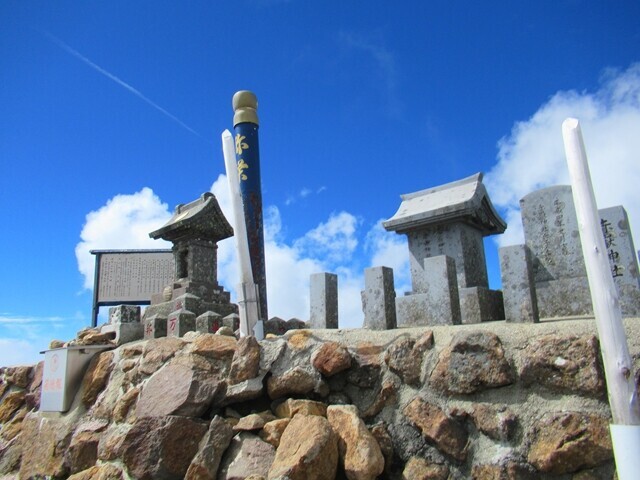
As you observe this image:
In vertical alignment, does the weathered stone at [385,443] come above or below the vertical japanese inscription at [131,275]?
below

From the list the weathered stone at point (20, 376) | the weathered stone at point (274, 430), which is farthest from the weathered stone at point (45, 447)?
the weathered stone at point (274, 430)

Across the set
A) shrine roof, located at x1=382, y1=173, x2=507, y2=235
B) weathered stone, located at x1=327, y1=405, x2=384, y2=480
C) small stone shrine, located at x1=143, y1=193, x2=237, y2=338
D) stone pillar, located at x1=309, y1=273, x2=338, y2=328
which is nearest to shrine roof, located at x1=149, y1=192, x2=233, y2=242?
small stone shrine, located at x1=143, y1=193, x2=237, y2=338

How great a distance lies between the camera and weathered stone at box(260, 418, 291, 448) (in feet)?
12.3

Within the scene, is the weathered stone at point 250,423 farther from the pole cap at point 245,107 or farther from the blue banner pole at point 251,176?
the pole cap at point 245,107

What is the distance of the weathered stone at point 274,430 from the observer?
3.76 meters

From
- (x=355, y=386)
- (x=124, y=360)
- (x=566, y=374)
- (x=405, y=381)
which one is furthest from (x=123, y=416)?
(x=566, y=374)

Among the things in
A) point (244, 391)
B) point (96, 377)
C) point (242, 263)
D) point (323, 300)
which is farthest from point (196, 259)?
point (244, 391)

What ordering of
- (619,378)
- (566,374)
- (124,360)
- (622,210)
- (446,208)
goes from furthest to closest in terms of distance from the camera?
(446,208) → (124,360) → (622,210) → (566,374) → (619,378)

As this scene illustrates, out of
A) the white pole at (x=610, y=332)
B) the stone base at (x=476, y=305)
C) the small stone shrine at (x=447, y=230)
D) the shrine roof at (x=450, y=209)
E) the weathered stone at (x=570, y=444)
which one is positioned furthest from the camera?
the shrine roof at (x=450, y=209)

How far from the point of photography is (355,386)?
13.7 feet

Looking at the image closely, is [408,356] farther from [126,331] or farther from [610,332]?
[126,331]

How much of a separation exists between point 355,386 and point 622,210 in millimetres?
3119

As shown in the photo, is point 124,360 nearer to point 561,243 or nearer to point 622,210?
point 561,243

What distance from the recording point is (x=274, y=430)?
12.4ft
